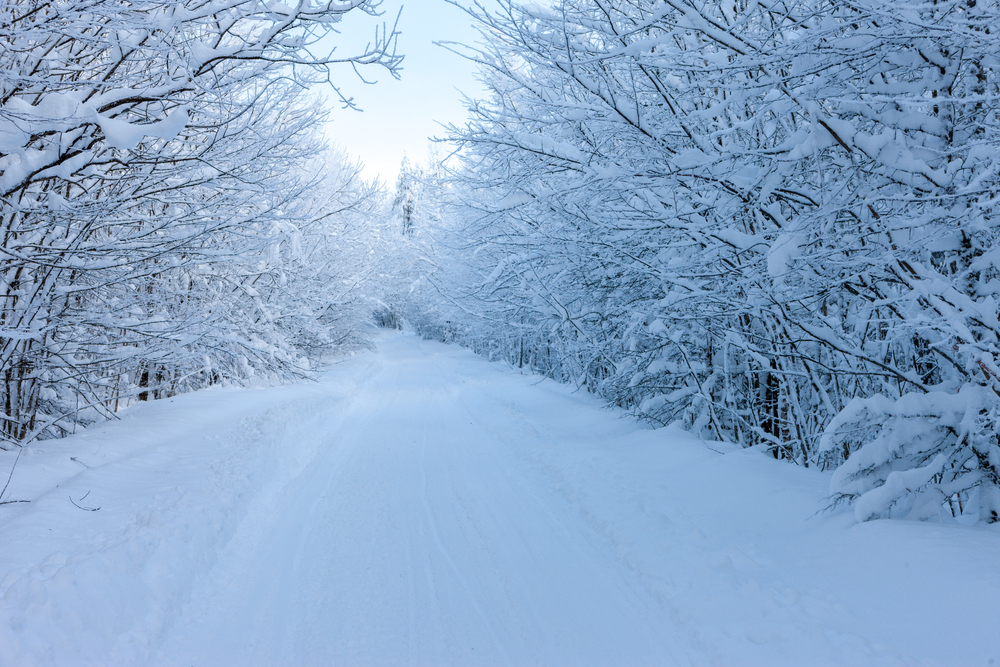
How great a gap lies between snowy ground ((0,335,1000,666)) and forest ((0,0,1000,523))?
618 millimetres

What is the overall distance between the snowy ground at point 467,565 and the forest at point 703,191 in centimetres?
62

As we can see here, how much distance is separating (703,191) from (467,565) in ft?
13.0

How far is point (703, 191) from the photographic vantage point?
483cm

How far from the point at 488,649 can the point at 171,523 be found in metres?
2.82

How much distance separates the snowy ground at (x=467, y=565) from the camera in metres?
2.81

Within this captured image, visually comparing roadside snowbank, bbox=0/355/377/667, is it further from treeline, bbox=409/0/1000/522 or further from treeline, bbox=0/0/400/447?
treeline, bbox=409/0/1000/522

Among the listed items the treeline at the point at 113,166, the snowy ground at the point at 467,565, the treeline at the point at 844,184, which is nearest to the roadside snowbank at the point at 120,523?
the snowy ground at the point at 467,565

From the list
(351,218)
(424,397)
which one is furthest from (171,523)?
(351,218)

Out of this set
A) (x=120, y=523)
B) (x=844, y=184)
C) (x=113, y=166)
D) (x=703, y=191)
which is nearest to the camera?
(x=844, y=184)

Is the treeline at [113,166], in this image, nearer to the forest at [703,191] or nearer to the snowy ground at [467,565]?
the forest at [703,191]

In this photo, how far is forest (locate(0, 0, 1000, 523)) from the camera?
302cm

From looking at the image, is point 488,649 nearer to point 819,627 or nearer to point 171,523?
point 819,627

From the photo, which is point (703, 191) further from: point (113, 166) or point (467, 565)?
point (113, 166)

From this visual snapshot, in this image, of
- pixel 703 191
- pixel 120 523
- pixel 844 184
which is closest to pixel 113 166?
pixel 120 523
